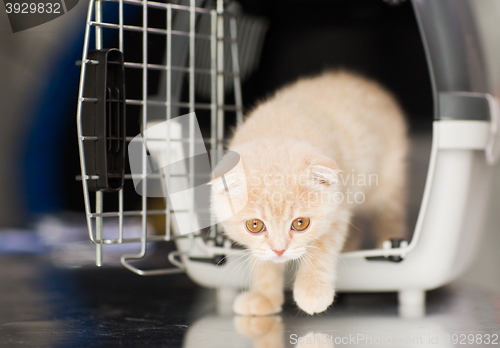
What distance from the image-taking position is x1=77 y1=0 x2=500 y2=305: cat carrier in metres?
1.21

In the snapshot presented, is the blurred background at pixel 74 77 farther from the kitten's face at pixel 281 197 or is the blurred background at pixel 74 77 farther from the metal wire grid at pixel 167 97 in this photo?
the kitten's face at pixel 281 197

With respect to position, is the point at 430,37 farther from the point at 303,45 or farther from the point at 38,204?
the point at 38,204

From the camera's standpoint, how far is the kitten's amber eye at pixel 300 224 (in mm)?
1229

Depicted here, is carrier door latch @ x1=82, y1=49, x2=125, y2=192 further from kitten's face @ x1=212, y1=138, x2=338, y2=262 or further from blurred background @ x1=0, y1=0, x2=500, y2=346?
blurred background @ x1=0, y1=0, x2=500, y2=346

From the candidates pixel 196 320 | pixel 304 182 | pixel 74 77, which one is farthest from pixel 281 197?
pixel 74 77

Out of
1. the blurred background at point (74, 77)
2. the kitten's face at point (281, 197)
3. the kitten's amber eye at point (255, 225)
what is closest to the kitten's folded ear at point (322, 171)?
the kitten's face at point (281, 197)

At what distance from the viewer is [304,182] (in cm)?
121

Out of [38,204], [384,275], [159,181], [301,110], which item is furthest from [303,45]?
[38,204]

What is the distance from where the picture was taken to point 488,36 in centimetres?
147

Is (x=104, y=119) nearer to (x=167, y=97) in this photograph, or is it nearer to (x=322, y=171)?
(x=167, y=97)

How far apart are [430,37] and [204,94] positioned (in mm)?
919

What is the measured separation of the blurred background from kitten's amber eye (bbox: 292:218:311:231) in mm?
832

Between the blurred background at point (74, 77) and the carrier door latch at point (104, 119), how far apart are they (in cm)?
84

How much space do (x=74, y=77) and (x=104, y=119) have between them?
116 centimetres
